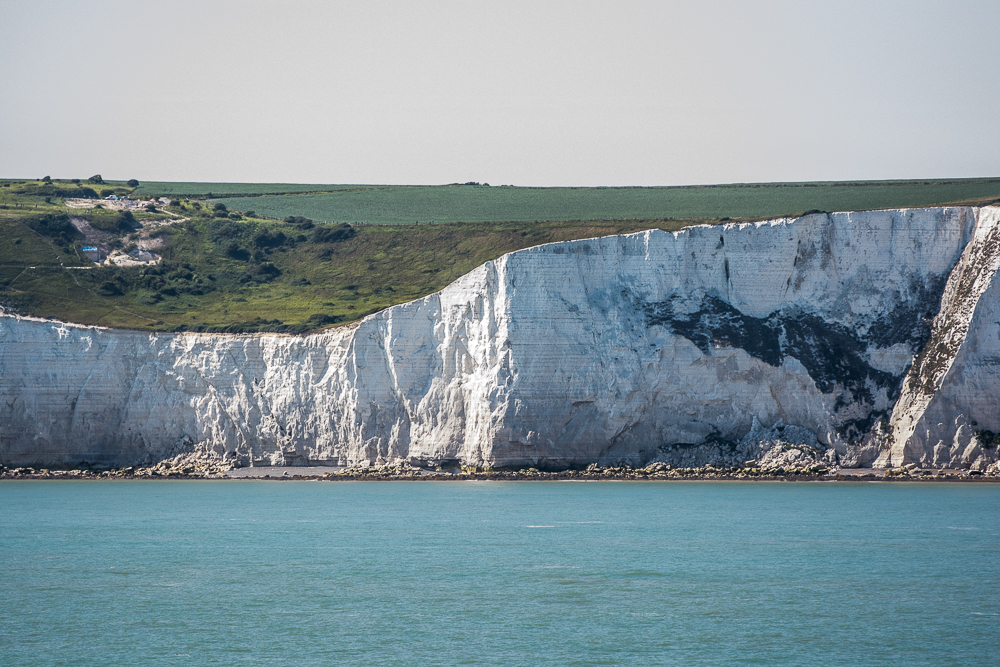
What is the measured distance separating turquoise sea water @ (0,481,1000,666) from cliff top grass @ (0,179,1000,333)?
14233 millimetres

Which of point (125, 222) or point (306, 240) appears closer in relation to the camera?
point (306, 240)

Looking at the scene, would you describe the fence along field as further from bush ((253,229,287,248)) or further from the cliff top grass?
bush ((253,229,287,248))

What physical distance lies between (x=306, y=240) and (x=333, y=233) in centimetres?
182

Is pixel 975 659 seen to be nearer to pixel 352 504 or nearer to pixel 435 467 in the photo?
pixel 352 504

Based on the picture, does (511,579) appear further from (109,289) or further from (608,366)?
(109,289)

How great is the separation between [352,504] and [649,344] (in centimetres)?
1405

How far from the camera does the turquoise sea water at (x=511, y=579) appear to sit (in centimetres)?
1931

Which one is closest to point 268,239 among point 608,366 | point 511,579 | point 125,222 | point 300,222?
point 300,222

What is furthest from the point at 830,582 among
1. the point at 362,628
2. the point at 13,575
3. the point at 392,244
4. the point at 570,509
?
the point at 392,244

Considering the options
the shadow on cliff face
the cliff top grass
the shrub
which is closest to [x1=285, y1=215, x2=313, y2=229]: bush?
the cliff top grass

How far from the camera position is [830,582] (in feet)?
81.9

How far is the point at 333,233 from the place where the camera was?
215ft

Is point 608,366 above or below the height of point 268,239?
below

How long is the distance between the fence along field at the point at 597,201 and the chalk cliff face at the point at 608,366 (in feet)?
16.6
